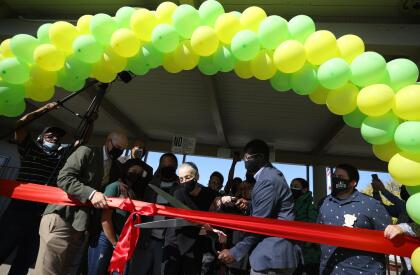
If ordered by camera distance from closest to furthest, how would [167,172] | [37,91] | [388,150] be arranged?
1. [388,150]
2. [37,91]
3. [167,172]

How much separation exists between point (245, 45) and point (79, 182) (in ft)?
5.83

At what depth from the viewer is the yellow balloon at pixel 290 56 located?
230 cm

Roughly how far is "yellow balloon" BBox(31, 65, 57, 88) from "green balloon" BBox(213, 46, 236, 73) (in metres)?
1.57

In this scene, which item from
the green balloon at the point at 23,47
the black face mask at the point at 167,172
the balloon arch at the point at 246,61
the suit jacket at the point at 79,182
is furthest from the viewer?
the black face mask at the point at 167,172

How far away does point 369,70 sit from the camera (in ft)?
7.09

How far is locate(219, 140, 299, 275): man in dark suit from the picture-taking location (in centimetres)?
229

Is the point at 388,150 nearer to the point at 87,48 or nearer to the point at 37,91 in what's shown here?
the point at 87,48

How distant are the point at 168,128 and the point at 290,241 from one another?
687cm

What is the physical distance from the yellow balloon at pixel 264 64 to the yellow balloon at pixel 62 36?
5.38 ft

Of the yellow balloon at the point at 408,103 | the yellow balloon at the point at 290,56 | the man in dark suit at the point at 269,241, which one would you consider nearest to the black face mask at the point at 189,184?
the man in dark suit at the point at 269,241

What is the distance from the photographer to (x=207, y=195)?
3635 mm

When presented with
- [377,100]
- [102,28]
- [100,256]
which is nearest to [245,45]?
[377,100]

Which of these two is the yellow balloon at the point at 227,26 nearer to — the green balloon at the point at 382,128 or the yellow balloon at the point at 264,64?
the yellow balloon at the point at 264,64

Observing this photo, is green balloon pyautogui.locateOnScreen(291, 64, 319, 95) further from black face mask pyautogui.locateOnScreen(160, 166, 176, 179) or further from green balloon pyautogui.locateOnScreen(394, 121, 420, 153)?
black face mask pyautogui.locateOnScreen(160, 166, 176, 179)
